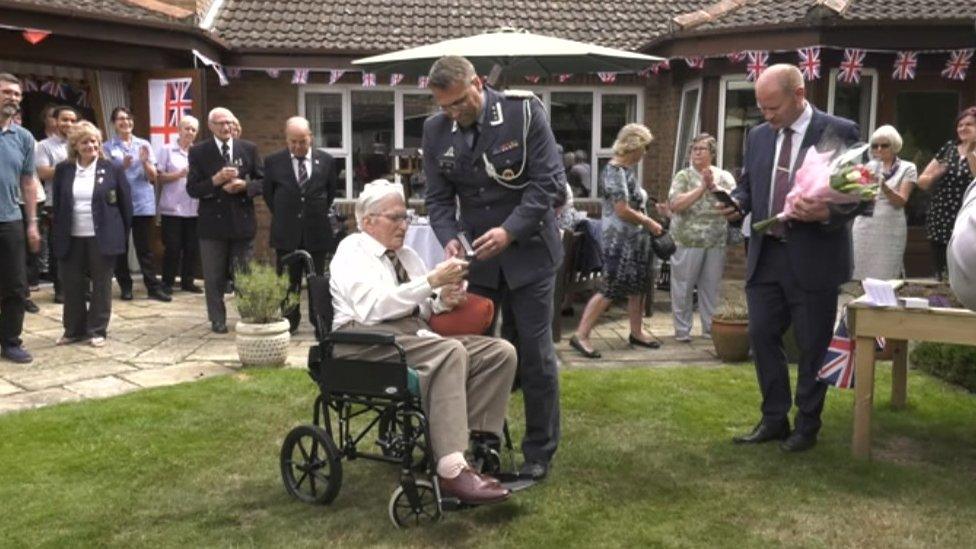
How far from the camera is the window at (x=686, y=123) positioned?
1246 cm

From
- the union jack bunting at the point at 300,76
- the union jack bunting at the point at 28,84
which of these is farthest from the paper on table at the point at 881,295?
the union jack bunting at the point at 28,84

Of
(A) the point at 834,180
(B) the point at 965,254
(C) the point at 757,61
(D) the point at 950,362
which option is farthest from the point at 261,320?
(C) the point at 757,61

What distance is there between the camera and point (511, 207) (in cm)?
423

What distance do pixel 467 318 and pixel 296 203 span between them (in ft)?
12.3

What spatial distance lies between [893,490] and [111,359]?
5345mm

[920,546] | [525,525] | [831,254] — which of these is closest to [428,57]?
[831,254]

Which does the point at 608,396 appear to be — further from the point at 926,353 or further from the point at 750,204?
the point at 926,353

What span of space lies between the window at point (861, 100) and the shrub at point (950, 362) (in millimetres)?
5429

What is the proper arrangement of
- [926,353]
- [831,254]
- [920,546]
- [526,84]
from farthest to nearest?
[526,84]
[926,353]
[831,254]
[920,546]

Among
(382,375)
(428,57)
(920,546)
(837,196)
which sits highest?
(428,57)

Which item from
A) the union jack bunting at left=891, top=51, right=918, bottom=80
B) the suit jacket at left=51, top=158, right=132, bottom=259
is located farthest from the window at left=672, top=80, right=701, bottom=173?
the suit jacket at left=51, top=158, right=132, bottom=259

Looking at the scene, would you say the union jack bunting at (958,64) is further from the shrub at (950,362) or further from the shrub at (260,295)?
the shrub at (260,295)

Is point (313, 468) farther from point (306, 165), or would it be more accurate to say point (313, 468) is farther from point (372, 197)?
point (306, 165)

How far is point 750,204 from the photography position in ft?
16.2
